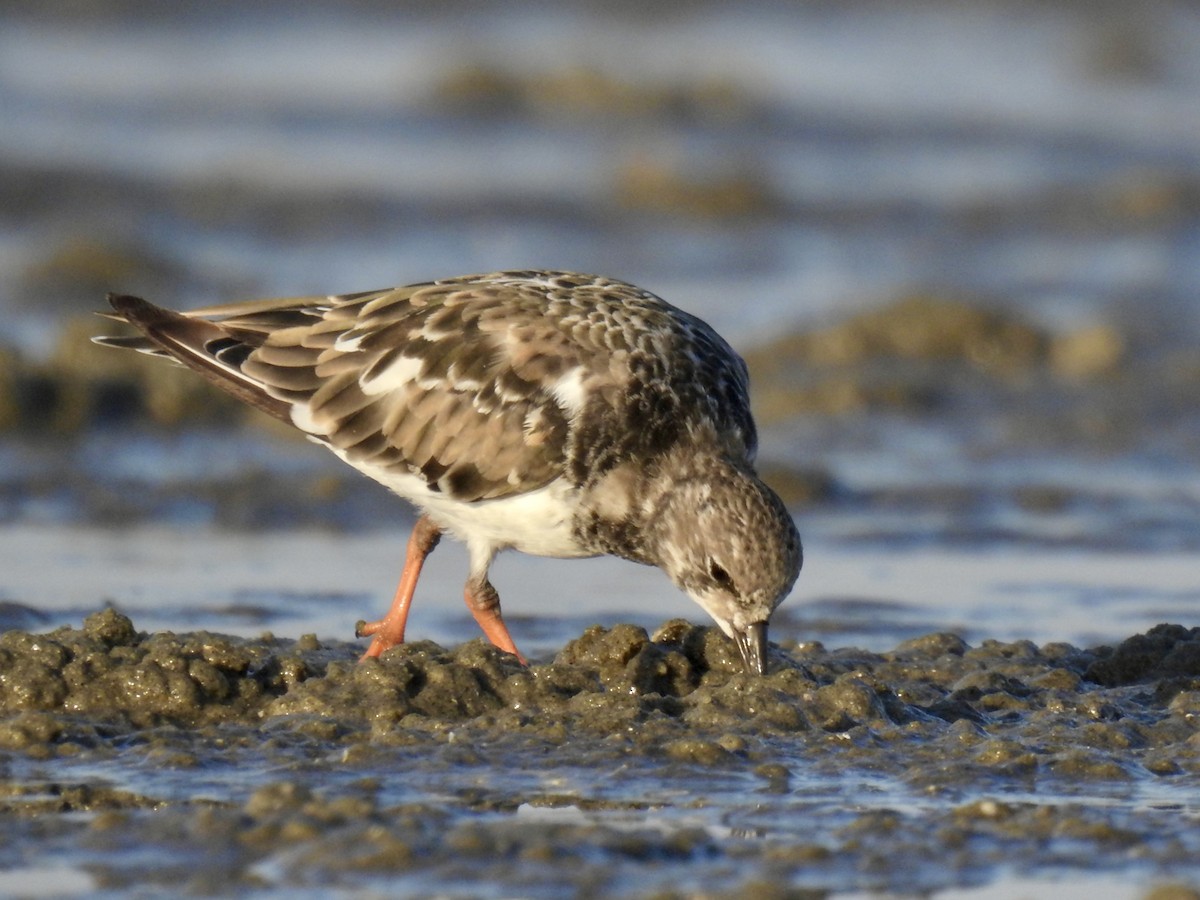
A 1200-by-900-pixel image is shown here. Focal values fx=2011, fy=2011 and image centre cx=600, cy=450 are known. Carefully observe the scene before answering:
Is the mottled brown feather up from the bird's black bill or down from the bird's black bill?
up

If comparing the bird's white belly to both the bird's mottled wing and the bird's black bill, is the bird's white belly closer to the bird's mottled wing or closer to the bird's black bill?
the bird's mottled wing

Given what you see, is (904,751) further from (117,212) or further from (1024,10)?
(1024,10)

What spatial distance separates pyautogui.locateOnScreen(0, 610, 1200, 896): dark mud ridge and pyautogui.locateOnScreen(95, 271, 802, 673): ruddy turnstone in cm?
28

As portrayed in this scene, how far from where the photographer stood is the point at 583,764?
4359 millimetres

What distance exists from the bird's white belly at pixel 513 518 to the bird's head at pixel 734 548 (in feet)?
0.85

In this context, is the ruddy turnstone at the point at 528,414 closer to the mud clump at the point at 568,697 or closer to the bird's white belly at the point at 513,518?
the bird's white belly at the point at 513,518

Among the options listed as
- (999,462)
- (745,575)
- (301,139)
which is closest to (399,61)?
(301,139)

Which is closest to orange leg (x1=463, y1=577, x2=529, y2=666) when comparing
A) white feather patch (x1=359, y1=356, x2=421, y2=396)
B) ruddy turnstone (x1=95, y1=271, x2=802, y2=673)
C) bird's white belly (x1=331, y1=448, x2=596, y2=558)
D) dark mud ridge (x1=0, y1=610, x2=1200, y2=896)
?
ruddy turnstone (x1=95, y1=271, x2=802, y2=673)

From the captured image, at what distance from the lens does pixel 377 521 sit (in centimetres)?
730

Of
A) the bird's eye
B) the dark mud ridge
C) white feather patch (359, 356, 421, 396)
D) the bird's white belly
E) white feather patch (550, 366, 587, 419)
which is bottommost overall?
the dark mud ridge

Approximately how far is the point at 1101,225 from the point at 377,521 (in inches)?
282

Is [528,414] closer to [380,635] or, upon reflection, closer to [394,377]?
[394,377]

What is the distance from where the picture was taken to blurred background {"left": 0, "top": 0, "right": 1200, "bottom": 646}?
714 cm

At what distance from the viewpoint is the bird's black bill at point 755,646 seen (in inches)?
192
